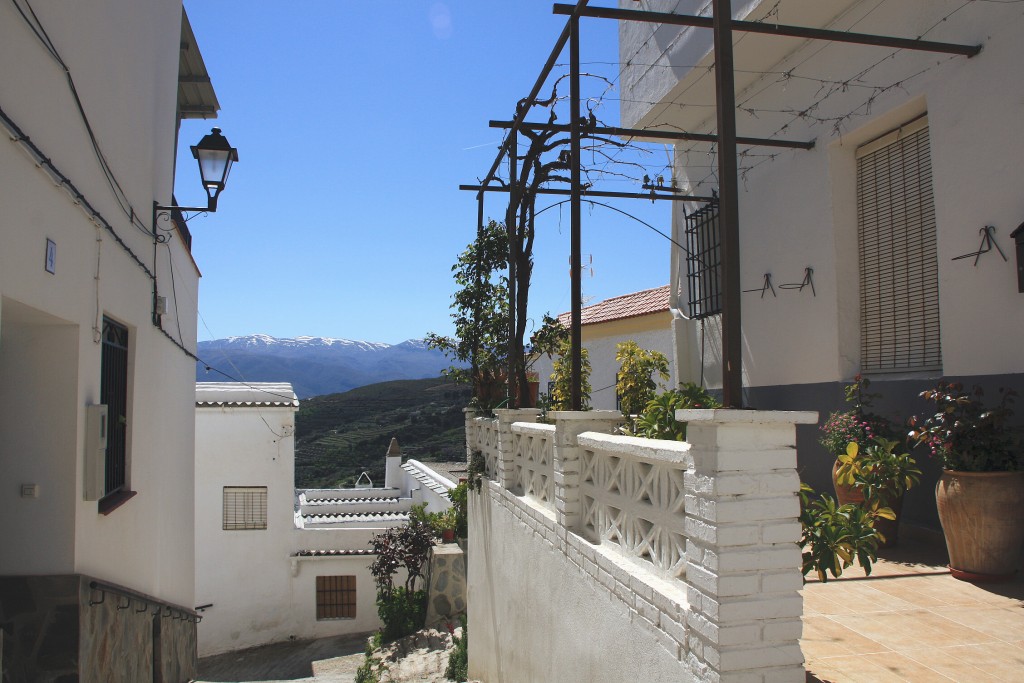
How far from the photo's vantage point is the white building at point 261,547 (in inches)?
634

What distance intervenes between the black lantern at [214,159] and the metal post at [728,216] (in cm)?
471

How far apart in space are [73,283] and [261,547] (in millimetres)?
13217

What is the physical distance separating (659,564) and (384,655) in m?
10.8

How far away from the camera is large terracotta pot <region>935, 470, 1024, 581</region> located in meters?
4.57

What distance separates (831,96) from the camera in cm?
712

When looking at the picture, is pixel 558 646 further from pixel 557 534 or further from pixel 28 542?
pixel 28 542

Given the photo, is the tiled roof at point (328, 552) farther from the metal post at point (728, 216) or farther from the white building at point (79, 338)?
the metal post at point (728, 216)

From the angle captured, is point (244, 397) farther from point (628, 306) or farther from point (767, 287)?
point (767, 287)

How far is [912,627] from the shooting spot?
4.02m

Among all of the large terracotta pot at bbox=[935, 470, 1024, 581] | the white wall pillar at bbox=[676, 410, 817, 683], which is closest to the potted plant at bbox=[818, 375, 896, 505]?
the large terracotta pot at bbox=[935, 470, 1024, 581]

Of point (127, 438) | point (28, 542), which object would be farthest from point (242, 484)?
point (28, 542)

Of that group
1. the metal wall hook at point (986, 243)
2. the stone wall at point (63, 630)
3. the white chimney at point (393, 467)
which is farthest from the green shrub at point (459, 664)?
the white chimney at point (393, 467)

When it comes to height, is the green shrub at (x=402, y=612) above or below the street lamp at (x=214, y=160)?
below

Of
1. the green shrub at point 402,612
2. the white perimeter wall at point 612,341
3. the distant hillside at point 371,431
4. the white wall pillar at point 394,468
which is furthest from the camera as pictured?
the distant hillside at point 371,431
